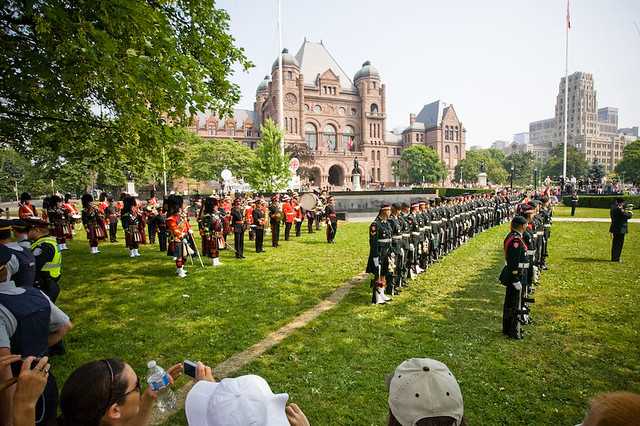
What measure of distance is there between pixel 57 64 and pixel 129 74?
75.6 inches

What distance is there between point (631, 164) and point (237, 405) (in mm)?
96408

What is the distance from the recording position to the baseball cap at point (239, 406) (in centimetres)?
165

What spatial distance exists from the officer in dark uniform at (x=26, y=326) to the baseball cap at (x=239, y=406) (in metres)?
1.79

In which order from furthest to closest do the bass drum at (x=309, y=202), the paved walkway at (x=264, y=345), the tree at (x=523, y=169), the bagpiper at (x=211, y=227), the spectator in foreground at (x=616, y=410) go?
the tree at (x=523, y=169) → the bass drum at (x=309, y=202) → the bagpiper at (x=211, y=227) → the paved walkway at (x=264, y=345) → the spectator in foreground at (x=616, y=410)

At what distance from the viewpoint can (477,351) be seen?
6391mm

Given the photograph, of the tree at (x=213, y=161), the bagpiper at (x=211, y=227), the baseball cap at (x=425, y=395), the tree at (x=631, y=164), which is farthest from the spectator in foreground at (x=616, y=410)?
the tree at (x=631, y=164)

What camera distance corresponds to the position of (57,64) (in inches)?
299

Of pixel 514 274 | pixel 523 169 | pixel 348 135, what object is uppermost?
pixel 348 135

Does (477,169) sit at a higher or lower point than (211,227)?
higher

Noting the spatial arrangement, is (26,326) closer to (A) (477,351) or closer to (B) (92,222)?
(A) (477,351)

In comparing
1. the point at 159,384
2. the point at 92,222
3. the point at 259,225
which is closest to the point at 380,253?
the point at 159,384

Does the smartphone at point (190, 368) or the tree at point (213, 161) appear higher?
the tree at point (213, 161)

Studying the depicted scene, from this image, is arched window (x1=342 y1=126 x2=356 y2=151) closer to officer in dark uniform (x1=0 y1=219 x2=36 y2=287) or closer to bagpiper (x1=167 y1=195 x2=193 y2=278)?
bagpiper (x1=167 y1=195 x2=193 y2=278)

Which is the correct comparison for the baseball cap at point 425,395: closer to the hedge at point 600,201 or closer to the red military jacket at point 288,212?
the red military jacket at point 288,212
